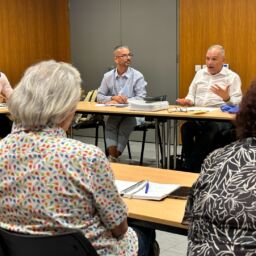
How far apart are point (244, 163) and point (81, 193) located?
0.50 metres

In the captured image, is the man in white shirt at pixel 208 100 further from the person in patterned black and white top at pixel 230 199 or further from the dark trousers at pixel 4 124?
the person in patterned black and white top at pixel 230 199

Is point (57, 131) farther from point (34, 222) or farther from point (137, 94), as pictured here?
point (137, 94)

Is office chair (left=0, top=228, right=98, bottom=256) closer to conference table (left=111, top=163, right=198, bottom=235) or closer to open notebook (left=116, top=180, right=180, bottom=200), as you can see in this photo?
conference table (left=111, top=163, right=198, bottom=235)

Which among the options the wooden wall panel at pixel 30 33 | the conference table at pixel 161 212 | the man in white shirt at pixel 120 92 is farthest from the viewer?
the wooden wall panel at pixel 30 33

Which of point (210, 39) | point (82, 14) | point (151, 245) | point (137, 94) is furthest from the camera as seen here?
point (82, 14)

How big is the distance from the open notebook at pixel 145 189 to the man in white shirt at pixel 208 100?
2.53m

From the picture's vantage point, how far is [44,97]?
1356 mm

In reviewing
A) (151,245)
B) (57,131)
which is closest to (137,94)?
(151,245)

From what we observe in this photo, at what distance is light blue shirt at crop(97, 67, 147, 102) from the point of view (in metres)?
5.25

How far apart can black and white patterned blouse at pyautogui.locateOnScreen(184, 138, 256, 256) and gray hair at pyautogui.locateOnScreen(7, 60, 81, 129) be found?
50 cm

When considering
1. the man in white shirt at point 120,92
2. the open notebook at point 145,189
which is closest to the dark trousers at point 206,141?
the man in white shirt at point 120,92

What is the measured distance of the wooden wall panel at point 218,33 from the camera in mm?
5812

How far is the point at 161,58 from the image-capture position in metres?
6.58

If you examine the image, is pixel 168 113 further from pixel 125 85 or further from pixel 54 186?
pixel 54 186
